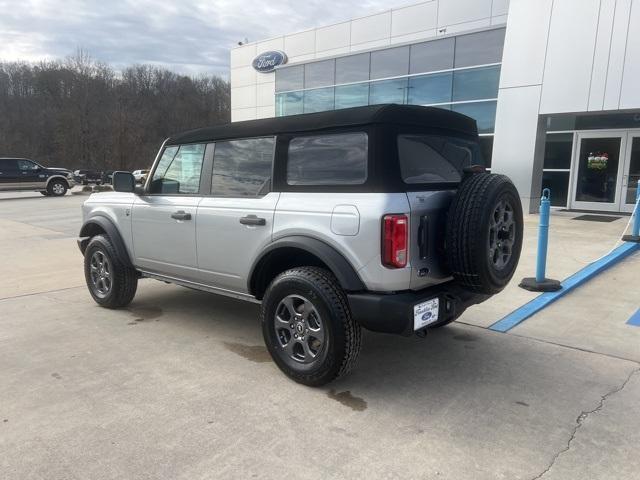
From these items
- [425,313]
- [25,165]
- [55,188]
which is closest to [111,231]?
[425,313]

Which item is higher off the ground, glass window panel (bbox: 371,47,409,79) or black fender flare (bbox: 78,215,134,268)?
glass window panel (bbox: 371,47,409,79)

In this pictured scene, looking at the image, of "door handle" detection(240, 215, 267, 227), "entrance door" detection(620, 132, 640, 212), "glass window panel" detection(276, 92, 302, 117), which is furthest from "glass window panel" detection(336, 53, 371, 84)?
"door handle" detection(240, 215, 267, 227)

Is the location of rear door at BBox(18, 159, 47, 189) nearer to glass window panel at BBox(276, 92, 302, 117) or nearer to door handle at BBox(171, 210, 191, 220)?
glass window panel at BBox(276, 92, 302, 117)

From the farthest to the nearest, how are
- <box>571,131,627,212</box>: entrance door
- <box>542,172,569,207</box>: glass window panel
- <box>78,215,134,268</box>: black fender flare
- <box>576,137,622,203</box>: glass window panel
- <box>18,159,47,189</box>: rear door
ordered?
1. <box>18,159,47,189</box>: rear door
2. <box>542,172,569,207</box>: glass window panel
3. <box>576,137,622,203</box>: glass window panel
4. <box>571,131,627,212</box>: entrance door
5. <box>78,215,134,268</box>: black fender flare

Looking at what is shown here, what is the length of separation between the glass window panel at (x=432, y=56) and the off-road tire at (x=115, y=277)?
14.8 meters

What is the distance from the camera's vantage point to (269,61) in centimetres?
2564

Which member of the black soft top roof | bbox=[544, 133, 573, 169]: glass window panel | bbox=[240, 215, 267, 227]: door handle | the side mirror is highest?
bbox=[544, 133, 573, 169]: glass window panel

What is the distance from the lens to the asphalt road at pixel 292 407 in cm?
258

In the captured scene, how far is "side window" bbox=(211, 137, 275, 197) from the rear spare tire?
1472 millimetres

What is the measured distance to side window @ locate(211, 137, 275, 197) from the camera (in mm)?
3884

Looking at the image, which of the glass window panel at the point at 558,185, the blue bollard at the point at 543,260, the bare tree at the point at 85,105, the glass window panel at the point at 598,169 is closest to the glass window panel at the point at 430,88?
the glass window panel at the point at 558,185

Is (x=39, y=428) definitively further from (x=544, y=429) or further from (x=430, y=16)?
(x=430, y=16)

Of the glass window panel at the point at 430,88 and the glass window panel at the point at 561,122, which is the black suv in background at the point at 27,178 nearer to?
the glass window panel at the point at 430,88

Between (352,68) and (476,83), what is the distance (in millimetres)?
6184
